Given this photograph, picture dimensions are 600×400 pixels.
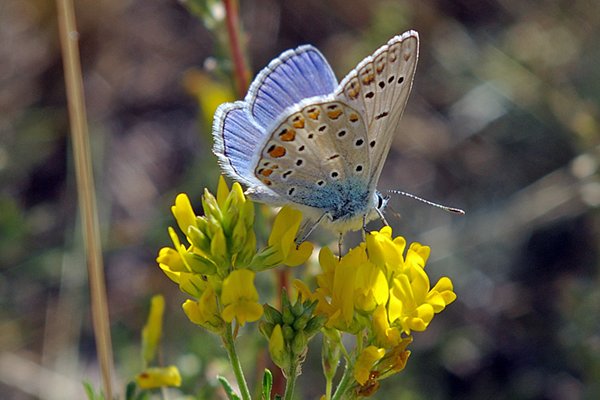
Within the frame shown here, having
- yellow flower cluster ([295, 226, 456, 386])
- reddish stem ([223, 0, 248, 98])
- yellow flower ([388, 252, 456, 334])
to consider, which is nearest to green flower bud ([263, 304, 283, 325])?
yellow flower cluster ([295, 226, 456, 386])

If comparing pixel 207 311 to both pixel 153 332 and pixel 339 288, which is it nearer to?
pixel 339 288

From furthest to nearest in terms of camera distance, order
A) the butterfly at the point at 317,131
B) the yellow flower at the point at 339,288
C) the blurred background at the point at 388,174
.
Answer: the blurred background at the point at 388,174 → the butterfly at the point at 317,131 → the yellow flower at the point at 339,288

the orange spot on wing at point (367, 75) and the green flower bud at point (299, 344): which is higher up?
the orange spot on wing at point (367, 75)

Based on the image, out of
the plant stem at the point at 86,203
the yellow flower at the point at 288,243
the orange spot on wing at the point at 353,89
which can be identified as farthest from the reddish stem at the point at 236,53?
the yellow flower at the point at 288,243

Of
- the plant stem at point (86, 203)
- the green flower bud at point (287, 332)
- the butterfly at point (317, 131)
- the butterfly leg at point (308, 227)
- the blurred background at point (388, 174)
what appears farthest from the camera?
the blurred background at point (388, 174)

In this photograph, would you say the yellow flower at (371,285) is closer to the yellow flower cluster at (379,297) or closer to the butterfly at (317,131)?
the yellow flower cluster at (379,297)

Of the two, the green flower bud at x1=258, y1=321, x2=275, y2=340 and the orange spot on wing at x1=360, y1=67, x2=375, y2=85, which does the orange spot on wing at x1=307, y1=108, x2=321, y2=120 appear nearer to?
the orange spot on wing at x1=360, y1=67, x2=375, y2=85
